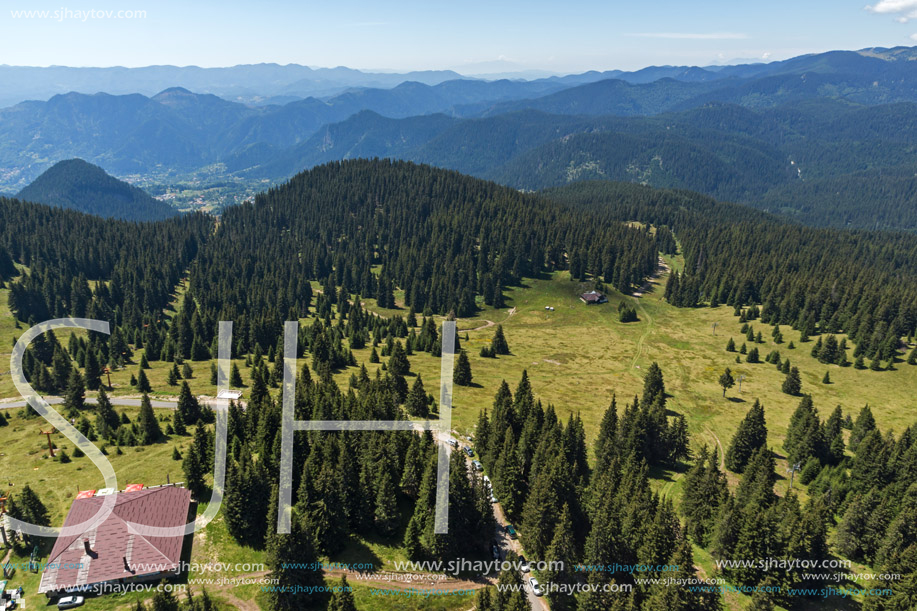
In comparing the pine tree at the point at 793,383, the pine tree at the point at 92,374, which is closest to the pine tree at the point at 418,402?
the pine tree at the point at 92,374

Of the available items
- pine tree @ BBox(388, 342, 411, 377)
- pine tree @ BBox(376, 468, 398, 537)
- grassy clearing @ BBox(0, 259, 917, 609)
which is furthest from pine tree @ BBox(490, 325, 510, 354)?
pine tree @ BBox(376, 468, 398, 537)

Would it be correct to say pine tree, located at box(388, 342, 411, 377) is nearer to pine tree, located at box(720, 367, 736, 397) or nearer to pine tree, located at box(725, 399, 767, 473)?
pine tree, located at box(725, 399, 767, 473)

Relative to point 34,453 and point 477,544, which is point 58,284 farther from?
point 477,544

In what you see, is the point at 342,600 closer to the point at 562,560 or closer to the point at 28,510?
the point at 562,560

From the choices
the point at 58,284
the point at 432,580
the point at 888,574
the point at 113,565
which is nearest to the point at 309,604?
the point at 432,580

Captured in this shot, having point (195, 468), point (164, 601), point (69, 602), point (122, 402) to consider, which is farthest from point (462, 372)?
point (69, 602)

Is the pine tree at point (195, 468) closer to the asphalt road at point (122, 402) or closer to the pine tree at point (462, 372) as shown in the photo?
the asphalt road at point (122, 402)
